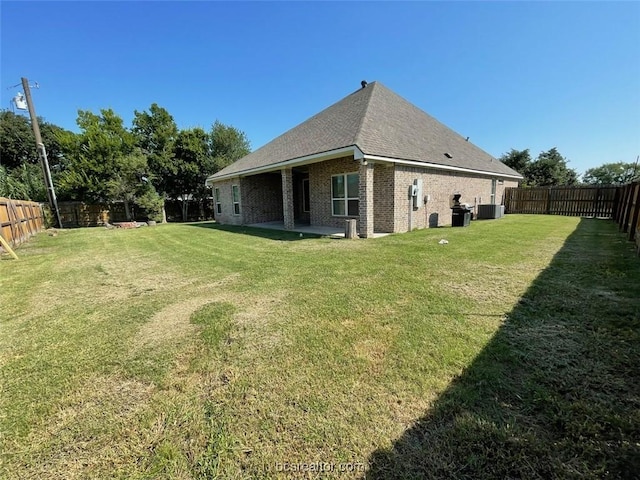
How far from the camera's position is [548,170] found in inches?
1236

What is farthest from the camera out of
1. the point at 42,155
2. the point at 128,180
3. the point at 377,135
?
the point at 128,180

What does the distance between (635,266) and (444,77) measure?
1428 centimetres

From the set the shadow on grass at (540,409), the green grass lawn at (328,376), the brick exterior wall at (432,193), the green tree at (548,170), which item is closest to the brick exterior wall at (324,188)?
the brick exterior wall at (432,193)

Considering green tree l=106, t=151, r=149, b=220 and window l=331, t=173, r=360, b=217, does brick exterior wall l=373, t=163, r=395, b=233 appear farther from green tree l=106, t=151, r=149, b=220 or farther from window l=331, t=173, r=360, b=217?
green tree l=106, t=151, r=149, b=220

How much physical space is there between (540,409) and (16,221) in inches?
601

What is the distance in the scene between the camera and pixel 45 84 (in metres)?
16.7

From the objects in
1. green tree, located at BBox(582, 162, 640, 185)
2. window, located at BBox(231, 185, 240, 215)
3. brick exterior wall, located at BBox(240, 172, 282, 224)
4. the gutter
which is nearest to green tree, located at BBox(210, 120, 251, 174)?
window, located at BBox(231, 185, 240, 215)

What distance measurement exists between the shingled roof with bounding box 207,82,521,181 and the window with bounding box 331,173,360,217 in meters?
1.61

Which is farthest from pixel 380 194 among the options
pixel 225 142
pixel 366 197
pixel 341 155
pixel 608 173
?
pixel 608 173

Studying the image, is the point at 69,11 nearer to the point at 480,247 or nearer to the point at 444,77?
the point at 480,247

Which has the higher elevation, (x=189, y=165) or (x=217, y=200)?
(x=189, y=165)

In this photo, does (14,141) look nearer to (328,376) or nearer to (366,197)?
(366,197)

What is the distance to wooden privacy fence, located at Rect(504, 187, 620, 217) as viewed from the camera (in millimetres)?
16109

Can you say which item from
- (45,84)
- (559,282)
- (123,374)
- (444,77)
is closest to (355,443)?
(123,374)
